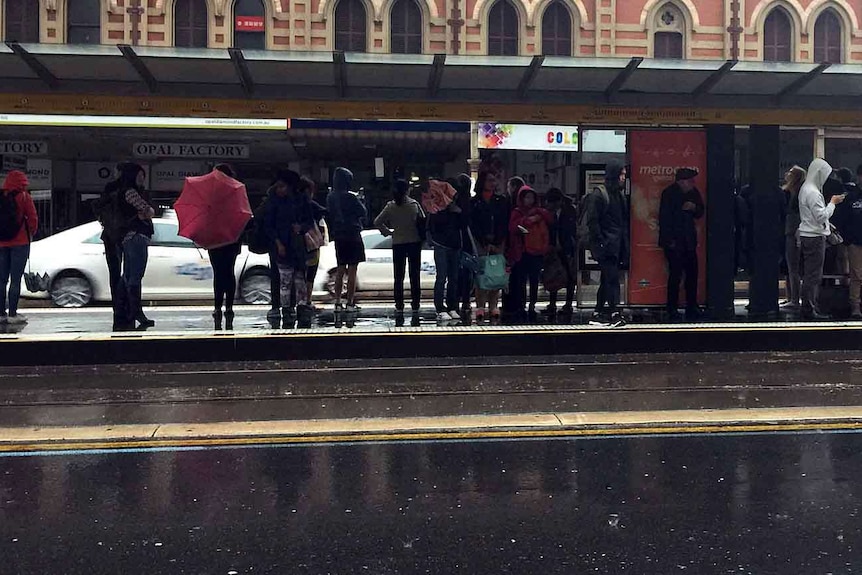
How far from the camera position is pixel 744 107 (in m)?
11.2

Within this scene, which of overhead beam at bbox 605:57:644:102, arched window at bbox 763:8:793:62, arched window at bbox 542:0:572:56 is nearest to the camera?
overhead beam at bbox 605:57:644:102

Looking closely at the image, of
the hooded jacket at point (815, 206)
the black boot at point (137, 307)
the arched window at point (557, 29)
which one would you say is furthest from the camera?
the arched window at point (557, 29)

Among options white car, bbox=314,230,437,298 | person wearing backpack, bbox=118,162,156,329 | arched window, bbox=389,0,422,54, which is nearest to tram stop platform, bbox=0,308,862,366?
person wearing backpack, bbox=118,162,156,329

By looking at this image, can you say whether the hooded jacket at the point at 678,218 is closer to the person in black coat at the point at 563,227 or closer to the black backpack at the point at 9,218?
the person in black coat at the point at 563,227

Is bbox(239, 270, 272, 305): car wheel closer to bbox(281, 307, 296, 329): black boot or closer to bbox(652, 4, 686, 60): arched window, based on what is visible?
bbox(281, 307, 296, 329): black boot

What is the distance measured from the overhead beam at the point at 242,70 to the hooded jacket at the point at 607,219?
377cm

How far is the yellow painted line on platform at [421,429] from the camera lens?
240 inches

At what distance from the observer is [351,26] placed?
89.5ft

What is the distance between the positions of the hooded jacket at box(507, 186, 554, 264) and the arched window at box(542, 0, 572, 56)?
699 inches

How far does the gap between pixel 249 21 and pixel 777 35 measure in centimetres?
1454

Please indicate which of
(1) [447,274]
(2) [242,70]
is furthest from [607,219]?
(2) [242,70]

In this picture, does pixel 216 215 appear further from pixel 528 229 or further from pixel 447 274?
pixel 528 229

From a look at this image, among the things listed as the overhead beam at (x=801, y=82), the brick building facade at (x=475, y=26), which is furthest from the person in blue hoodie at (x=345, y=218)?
the brick building facade at (x=475, y=26)

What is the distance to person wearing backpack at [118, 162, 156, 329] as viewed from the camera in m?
10.2
